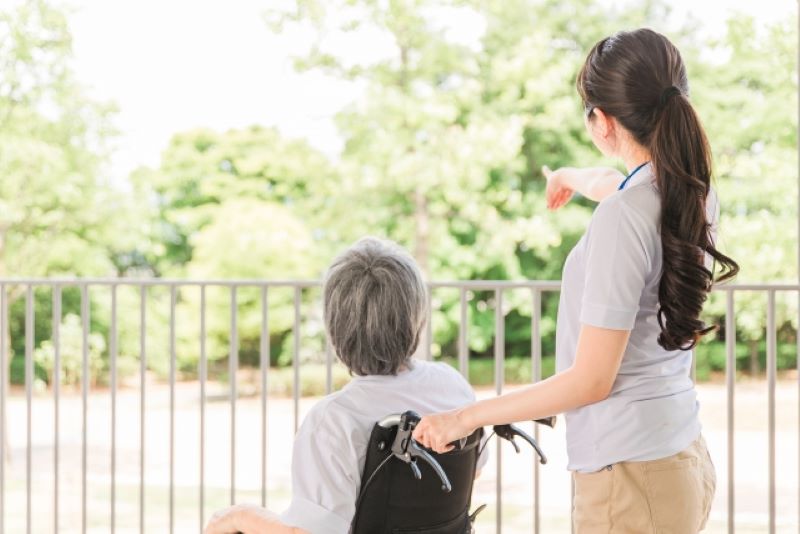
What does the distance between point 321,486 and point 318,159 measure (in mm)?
10874

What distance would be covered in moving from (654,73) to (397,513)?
2.19 ft

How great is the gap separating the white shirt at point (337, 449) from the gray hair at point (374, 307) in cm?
4

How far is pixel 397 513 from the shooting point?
1442 mm

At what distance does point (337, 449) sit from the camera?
140 centimetres

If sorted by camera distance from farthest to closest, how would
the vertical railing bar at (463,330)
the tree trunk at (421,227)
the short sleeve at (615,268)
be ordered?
the tree trunk at (421,227)
the vertical railing bar at (463,330)
the short sleeve at (615,268)

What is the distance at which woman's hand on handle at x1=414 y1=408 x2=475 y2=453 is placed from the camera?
126 centimetres

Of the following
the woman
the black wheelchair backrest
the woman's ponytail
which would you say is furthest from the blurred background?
the woman's ponytail

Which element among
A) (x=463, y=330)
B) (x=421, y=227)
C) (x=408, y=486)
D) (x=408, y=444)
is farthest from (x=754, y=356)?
(x=408, y=444)

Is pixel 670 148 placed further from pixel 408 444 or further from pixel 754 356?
pixel 754 356

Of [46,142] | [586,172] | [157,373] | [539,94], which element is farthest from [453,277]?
[586,172]

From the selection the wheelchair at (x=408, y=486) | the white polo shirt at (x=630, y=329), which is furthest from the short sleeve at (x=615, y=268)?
the wheelchair at (x=408, y=486)

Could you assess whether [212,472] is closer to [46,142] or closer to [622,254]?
[46,142]

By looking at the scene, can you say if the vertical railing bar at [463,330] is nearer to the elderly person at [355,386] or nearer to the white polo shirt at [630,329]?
the elderly person at [355,386]

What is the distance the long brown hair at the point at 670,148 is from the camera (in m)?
1.23
